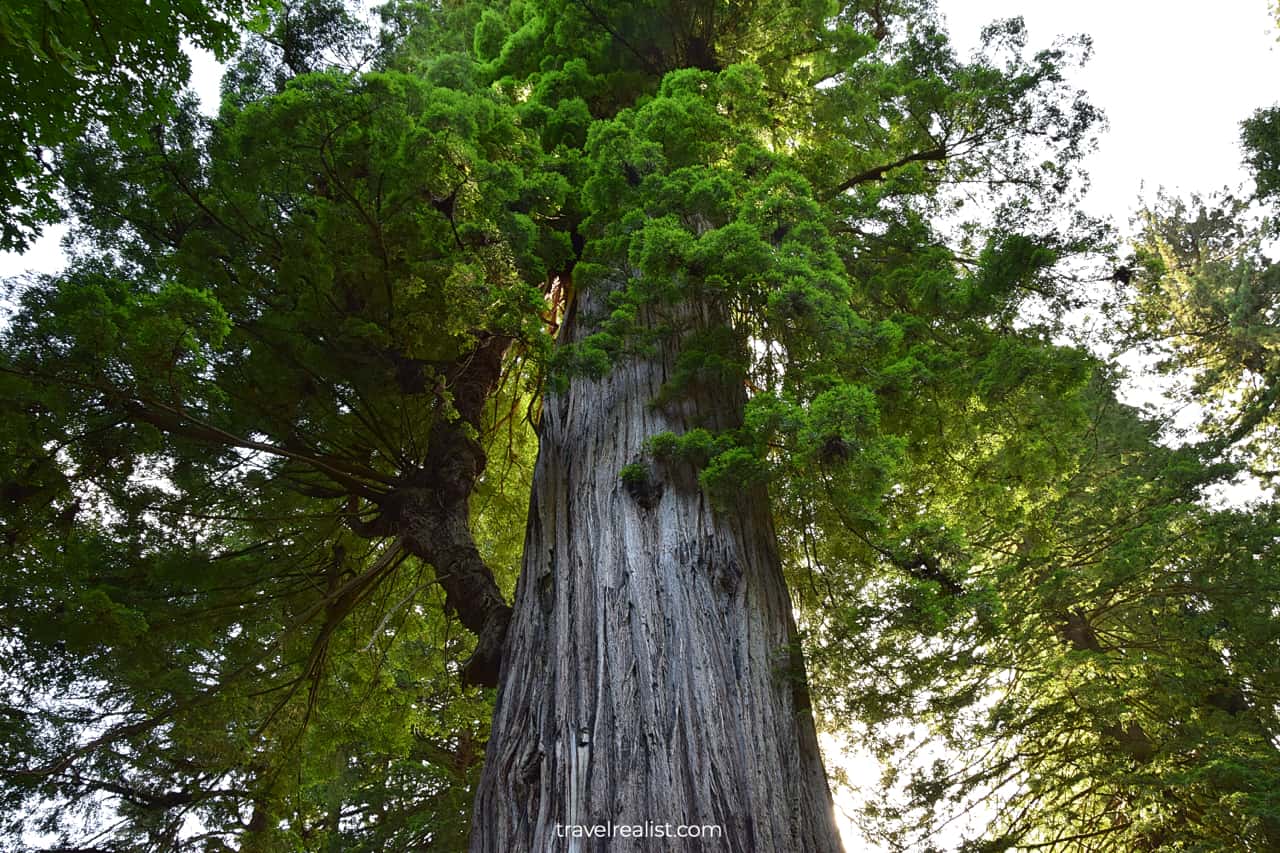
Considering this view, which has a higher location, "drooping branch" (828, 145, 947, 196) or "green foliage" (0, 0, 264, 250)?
"drooping branch" (828, 145, 947, 196)

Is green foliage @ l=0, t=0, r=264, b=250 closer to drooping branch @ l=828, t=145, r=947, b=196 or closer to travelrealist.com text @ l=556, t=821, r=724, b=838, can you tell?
travelrealist.com text @ l=556, t=821, r=724, b=838

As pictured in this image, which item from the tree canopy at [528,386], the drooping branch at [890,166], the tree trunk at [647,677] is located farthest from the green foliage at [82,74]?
the drooping branch at [890,166]

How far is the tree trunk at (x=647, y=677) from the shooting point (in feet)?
8.00

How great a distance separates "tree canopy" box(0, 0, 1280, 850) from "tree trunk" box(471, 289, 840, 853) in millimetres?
246

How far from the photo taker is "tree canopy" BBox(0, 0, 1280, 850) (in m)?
3.17

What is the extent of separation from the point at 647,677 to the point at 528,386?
283 centimetres

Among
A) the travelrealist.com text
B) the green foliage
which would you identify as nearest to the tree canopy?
the green foliage

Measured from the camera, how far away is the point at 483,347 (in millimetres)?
4977

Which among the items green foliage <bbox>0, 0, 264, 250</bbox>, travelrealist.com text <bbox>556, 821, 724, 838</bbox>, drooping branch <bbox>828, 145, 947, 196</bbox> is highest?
drooping branch <bbox>828, 145, 947, 196</bbox>

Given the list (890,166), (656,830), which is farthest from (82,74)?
(890,166)

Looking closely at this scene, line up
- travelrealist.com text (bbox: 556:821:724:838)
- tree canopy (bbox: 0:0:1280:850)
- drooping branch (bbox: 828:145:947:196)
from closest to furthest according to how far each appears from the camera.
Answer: travelrealist.com text (bbox: 556:821:724:838), tree canopy (bbox: 0:0:1280:850), drooping branch (bbox: 828:145:947:196)

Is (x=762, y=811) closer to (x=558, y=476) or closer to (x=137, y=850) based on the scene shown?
(x=558, y=476)

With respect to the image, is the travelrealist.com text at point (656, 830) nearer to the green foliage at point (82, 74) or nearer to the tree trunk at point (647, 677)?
the tree trunk at point (647, 677)

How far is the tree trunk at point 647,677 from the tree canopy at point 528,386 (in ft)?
0.81
